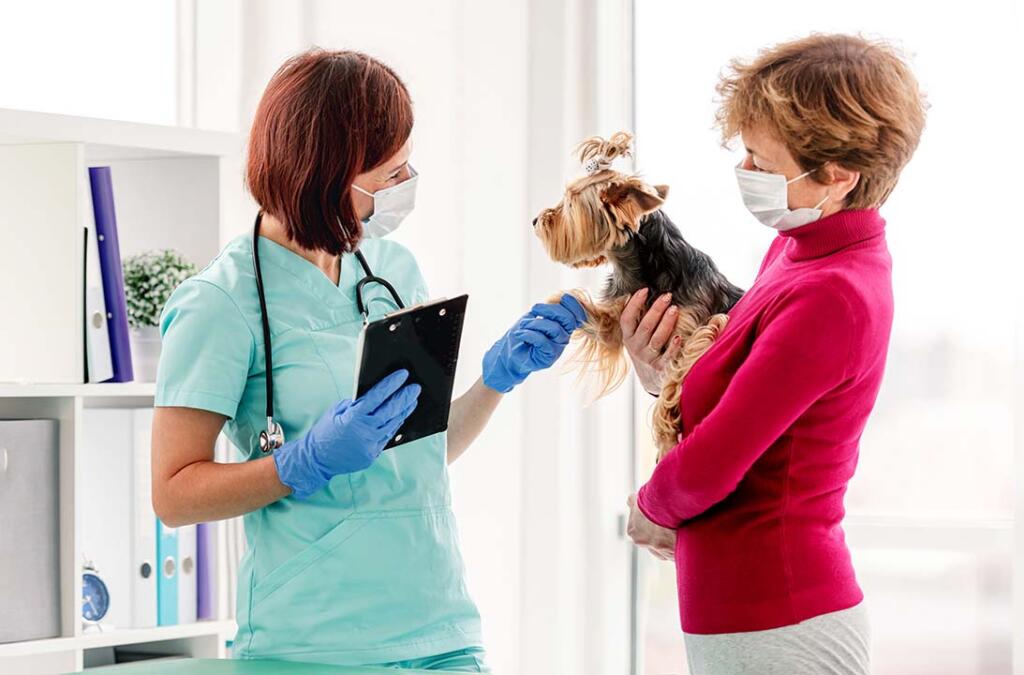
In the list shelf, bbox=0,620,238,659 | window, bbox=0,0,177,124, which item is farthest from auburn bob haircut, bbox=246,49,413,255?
window, bbox=0,0,177,124

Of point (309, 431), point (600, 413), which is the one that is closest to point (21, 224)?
point (309, 431)

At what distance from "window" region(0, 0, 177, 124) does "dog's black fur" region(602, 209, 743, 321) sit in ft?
5.56

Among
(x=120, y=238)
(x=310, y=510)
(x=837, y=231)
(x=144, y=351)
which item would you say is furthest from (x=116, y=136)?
(x=837, y=231)

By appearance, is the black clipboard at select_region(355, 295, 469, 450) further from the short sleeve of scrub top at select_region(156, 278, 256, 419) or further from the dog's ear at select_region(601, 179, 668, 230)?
the dog's ear at select_region(601, 179, 668, 230)

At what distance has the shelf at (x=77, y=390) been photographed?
2312mm

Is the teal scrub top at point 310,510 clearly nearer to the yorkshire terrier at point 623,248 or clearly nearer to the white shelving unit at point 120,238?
the yorkshire terrier at point 623,248

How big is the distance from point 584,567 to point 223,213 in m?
1.37

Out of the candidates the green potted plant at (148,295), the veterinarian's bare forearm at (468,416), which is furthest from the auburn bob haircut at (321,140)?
the green potted plant at (148,295)

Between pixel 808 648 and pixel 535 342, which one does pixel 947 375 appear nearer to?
pixel 535 342

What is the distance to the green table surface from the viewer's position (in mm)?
1646

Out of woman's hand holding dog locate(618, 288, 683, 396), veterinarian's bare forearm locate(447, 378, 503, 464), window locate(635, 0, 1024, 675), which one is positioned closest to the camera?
woman's hand holding dog locate(618, 288, 683, 396)

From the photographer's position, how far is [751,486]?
1644 mm

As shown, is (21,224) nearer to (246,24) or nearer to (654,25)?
(246,24)

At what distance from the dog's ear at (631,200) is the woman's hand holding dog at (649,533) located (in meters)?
0.47
